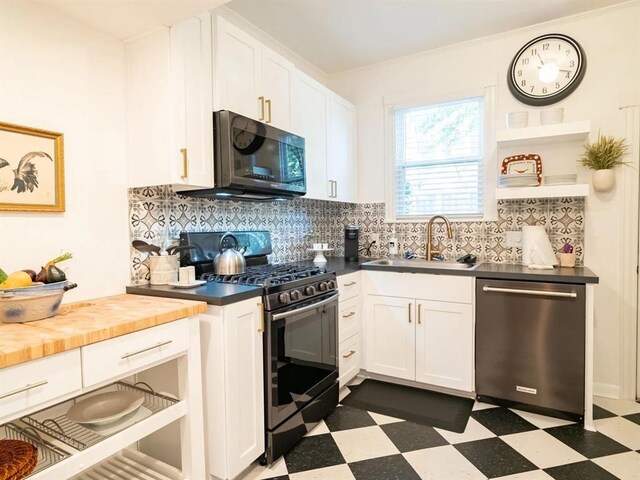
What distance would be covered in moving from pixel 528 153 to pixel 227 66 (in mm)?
2251

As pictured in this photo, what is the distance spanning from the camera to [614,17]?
254 cm

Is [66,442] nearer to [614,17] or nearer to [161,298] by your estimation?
[161,298]

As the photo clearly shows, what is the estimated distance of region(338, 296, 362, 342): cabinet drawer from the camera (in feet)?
8.55

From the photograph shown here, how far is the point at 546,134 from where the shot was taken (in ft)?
8.41

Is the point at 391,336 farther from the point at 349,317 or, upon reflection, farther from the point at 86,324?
the point at 86,324

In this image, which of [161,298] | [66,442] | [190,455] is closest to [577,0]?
[161,298]

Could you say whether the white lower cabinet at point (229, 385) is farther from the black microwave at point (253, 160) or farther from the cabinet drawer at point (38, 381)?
the black microwave at point (253, 160)

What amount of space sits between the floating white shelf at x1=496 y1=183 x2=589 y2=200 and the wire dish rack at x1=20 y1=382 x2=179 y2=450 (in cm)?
249

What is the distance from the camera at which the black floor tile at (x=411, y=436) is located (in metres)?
2.04

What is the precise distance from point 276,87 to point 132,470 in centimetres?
221

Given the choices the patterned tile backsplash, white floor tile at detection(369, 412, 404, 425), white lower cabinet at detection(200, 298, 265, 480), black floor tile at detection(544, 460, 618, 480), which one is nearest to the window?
the patterned tile backsplash

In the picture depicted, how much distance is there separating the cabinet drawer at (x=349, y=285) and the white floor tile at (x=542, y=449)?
4.08 feet

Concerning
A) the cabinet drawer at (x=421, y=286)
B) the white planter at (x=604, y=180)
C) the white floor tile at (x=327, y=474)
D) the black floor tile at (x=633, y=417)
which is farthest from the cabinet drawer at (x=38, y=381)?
the white planter at (x=604, y=180)

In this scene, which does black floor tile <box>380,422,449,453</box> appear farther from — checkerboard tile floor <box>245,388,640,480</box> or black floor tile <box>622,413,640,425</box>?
black floor tile <box>622,413,640,425</box>
